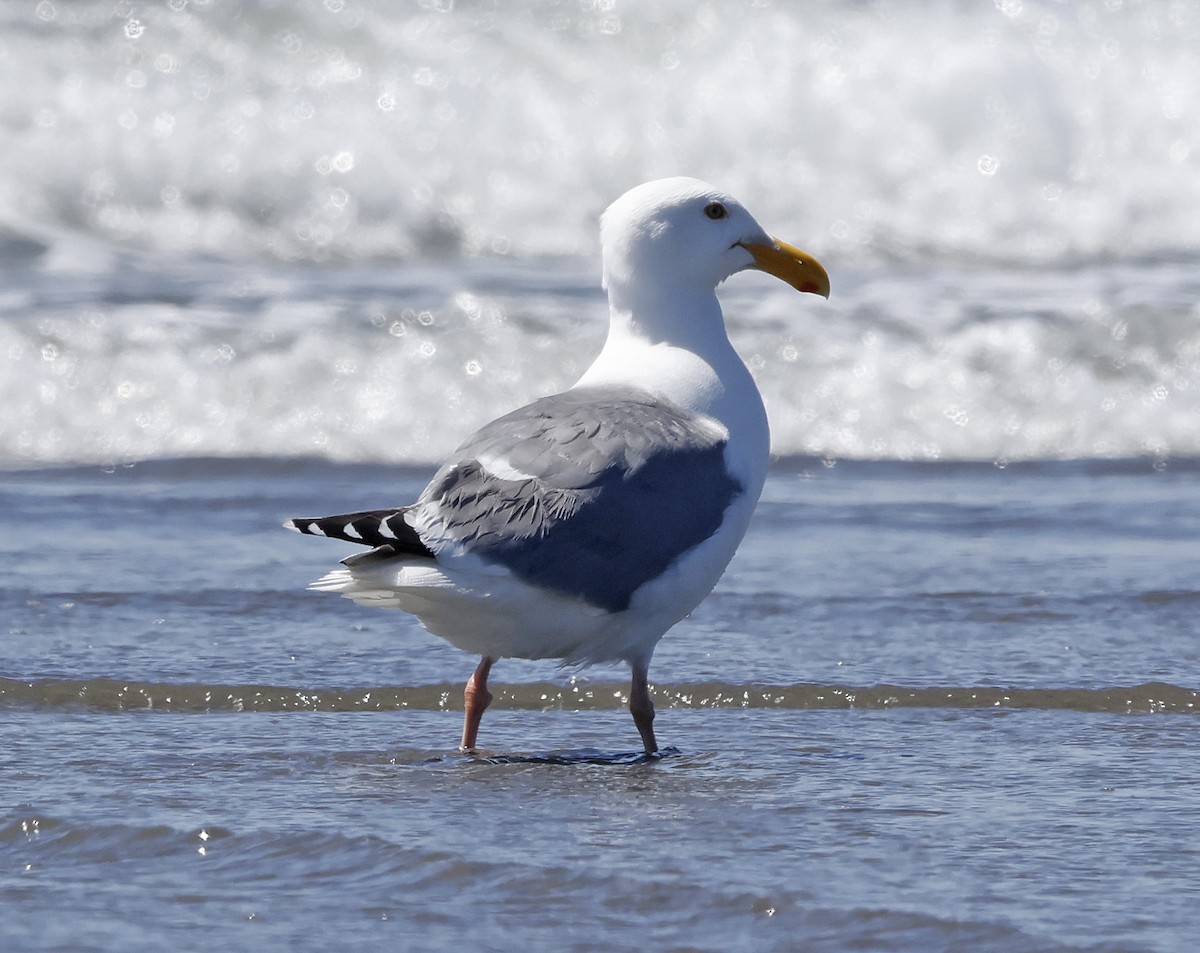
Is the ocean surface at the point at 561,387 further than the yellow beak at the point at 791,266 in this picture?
No

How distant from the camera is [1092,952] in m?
2.54

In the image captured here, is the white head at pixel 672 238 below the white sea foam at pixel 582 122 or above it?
below

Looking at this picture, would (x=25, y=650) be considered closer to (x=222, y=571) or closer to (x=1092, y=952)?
(x=222, y=571)

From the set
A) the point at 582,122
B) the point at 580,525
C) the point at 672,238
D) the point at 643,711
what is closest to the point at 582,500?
the point at 580,525

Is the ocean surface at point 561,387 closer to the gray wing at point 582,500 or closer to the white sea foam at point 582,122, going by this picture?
the white sea foam at point 582,122

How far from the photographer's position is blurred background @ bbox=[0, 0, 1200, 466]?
301 inches

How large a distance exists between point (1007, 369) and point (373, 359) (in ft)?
8.91

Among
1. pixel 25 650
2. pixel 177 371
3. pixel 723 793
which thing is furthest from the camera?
pixel 177 371

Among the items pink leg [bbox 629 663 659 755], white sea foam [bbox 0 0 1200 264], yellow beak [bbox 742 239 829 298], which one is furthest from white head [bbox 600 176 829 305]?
white sea foam [bbox 0 0 1200 264]

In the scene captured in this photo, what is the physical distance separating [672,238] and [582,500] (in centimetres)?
87

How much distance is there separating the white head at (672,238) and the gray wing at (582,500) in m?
0.54

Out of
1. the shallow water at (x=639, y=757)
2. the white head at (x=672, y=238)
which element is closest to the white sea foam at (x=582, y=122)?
the shallow water at (x=639, y=757)

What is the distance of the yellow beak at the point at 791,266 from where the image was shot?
4321 millimetres

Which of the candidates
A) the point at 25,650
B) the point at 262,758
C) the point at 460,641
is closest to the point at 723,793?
the point at 460,641
